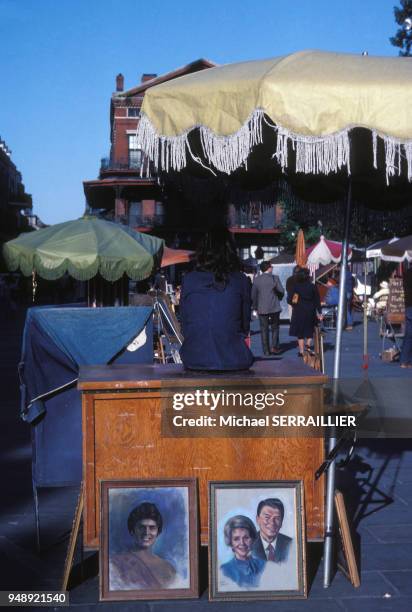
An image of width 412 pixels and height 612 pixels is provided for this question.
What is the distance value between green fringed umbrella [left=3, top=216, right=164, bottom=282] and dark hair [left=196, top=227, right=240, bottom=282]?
643 cm

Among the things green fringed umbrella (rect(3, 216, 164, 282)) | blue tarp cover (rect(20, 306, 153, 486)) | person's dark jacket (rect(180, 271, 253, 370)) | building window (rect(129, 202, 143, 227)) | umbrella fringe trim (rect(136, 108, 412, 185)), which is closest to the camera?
umbrella fringe trim (rect(136, 108, 412, 185))

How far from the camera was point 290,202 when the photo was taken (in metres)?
5.83

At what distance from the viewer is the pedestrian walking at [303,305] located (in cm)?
1464

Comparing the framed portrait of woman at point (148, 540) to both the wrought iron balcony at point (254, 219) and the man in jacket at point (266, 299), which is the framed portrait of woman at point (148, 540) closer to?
the wrought iron balcony at point (254, 219)

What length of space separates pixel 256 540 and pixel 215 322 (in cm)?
110

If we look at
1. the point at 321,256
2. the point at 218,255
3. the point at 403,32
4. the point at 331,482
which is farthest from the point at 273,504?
the point at 403,32

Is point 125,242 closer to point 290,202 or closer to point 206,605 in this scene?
point 290,202

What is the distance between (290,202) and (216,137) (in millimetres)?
1918

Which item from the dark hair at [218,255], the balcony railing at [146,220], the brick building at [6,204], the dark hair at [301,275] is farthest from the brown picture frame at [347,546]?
the brick building at [6,204]

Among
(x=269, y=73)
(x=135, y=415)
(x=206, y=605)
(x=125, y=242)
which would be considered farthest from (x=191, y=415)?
(x=125, y=242)

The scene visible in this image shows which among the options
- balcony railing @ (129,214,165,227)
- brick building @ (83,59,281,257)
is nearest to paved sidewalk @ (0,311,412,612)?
brick building @ (83,59,281,257)

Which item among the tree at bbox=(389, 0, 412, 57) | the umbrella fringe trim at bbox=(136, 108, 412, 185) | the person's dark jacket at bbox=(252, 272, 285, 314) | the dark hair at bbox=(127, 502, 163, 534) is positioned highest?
the tree at bbox=(389, 0, 412, 57)

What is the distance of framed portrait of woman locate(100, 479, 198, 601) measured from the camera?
4078mm

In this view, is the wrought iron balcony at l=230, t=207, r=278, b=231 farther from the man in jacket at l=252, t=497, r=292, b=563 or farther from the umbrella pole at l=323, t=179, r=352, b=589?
the man in jacket at l=252, t=497, r=292, b=563
